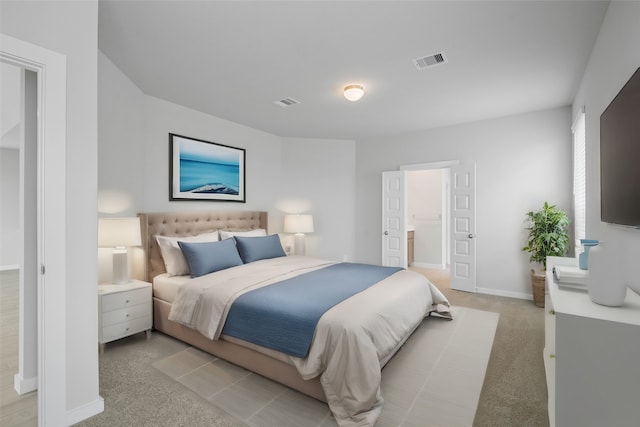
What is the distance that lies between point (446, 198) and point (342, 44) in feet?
17.6

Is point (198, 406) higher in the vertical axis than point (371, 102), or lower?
lower

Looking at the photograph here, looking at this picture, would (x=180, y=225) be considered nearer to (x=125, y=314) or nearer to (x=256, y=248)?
(x=256, y=248)

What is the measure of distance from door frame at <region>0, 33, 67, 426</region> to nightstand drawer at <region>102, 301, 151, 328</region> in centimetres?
100

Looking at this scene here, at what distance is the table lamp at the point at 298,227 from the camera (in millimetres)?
5309

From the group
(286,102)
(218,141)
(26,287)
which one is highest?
(286,102)

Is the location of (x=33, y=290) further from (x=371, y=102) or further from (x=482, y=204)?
(x=482, y=204)

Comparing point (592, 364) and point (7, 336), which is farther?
point (7, 336)

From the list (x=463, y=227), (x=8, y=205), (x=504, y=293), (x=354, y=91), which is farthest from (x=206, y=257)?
(x=8, y=205)

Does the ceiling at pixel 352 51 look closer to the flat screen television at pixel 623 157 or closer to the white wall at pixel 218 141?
the white wall at pixel 218 141


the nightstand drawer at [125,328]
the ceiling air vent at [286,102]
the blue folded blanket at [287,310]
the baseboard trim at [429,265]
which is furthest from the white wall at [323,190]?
the nightstand drawer at [125,328]

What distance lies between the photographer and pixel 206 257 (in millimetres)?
3324

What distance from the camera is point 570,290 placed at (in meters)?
1.72

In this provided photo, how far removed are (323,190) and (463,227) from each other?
2.53 m

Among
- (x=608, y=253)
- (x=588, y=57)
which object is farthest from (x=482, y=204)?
(x=608, y=253)
